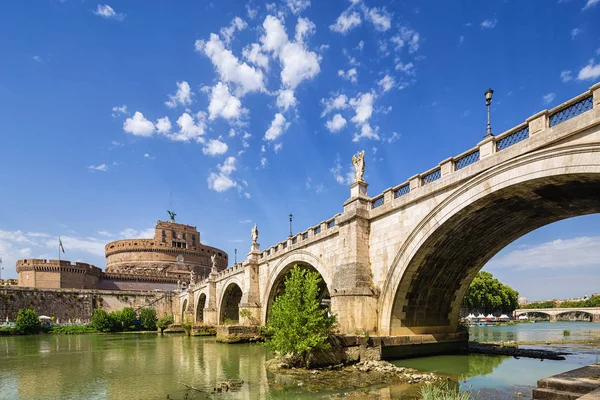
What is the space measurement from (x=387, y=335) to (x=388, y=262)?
10.8 ft

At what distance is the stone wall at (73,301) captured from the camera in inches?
2277

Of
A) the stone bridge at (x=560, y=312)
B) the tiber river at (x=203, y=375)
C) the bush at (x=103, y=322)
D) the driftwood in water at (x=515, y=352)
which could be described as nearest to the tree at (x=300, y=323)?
the tiber river at (x=203, y=375)

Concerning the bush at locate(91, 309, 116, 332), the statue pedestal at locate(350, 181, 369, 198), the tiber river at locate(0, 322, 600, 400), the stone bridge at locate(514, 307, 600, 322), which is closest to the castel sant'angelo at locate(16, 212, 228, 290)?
the bush at locate(91, 309, 116, 332)

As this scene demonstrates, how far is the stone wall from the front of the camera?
5783cm

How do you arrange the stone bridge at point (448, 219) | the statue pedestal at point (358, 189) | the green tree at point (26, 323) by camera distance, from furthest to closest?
the green tree at point (26, 323), the statue pedestal at point (358, 189), the stone bridge at point (448, 219)

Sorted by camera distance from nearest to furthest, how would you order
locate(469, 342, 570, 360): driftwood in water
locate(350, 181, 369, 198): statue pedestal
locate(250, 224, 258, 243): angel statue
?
locate(469, 342, 570, 360): driftwood in water < locate(350, 181, 369, 198): statue pedestal < locate(250, 224, 258, 243): angel statue

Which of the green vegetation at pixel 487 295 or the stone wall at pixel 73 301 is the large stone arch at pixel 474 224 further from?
the stone wall at pixel 73 301

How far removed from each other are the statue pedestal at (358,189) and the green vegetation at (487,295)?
174ft

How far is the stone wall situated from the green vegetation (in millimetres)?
49178

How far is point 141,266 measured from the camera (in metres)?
84.9

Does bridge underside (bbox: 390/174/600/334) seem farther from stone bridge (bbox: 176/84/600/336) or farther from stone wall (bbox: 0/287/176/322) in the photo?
stone wall (bbox: 0/287/176/322)

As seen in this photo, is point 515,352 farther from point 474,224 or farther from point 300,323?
point 300,323

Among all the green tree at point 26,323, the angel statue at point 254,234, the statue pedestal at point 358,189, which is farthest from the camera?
the green tree at point 26,323

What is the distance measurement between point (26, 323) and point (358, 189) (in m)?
48.4
